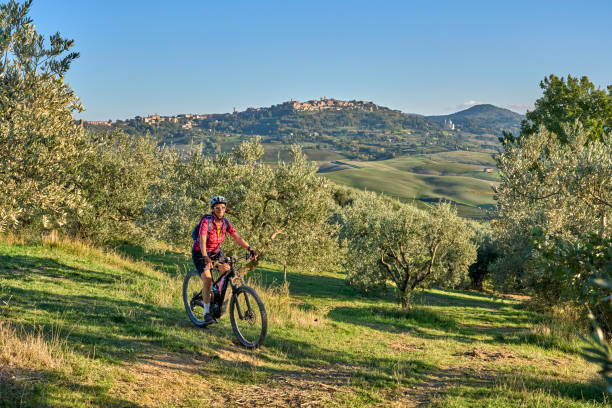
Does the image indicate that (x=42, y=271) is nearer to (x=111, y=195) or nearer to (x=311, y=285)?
(x=111, y=195)

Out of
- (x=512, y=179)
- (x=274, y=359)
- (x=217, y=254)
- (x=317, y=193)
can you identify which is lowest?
(x=274, y=359)

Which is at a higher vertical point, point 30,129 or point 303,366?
point 30,129

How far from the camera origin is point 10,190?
895 cm

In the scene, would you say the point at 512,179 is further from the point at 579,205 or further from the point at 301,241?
the point at 301,241

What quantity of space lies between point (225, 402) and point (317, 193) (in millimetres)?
11592

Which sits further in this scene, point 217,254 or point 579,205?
point 579,205

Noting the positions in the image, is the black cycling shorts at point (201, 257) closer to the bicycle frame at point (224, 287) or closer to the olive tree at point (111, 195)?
the bicycle frame at point (224, 287)

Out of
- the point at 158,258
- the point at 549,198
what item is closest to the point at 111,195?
the point at 158,258

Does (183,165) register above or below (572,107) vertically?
below

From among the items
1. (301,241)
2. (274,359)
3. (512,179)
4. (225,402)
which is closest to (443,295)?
(512,179)

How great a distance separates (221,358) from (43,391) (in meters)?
3.39

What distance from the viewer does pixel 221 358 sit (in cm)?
869

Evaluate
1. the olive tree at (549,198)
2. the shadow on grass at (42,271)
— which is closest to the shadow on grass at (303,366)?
the olive tree at (549,198)

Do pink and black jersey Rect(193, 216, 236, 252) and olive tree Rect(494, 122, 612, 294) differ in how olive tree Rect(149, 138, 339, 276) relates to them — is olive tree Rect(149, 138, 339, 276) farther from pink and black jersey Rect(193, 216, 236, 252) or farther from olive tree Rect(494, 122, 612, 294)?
olive tree Rect(494, 122, 612, 294)
